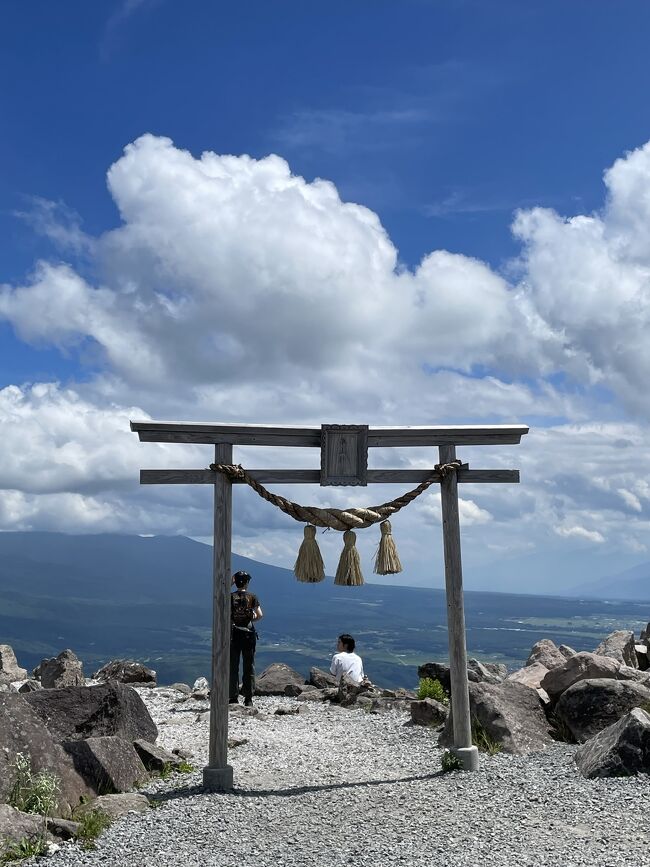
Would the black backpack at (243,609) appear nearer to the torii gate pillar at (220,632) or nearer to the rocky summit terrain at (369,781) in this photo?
the rocky summit terrain at (369,781)

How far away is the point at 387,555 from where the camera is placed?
1110 cm

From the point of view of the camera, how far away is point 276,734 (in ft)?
44.9

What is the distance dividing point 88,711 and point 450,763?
5058 millimetres

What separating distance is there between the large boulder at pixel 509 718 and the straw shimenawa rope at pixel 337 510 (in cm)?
305

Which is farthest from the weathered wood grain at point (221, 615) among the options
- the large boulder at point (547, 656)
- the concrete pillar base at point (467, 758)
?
the large boulder at point (547, 656)

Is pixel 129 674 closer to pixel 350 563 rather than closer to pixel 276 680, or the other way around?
pixel 276 680

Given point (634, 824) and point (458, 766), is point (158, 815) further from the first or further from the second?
point (634, 824)

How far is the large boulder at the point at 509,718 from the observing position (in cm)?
1146

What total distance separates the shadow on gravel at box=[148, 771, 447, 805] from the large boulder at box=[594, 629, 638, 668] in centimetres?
886

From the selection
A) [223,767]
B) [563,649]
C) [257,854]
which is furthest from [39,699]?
[563,649]

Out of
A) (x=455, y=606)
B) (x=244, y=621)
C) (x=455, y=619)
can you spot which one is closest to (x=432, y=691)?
(x=244, y=621)

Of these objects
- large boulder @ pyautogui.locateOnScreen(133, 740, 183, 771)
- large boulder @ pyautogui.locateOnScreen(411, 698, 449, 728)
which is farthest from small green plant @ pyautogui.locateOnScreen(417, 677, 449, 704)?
large boulder @ pyautogui.locateOnScreen(133, 740, 183, 771)

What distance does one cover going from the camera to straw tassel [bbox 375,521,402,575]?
432 inches

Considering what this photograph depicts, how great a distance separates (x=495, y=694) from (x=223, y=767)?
428 centimetres
